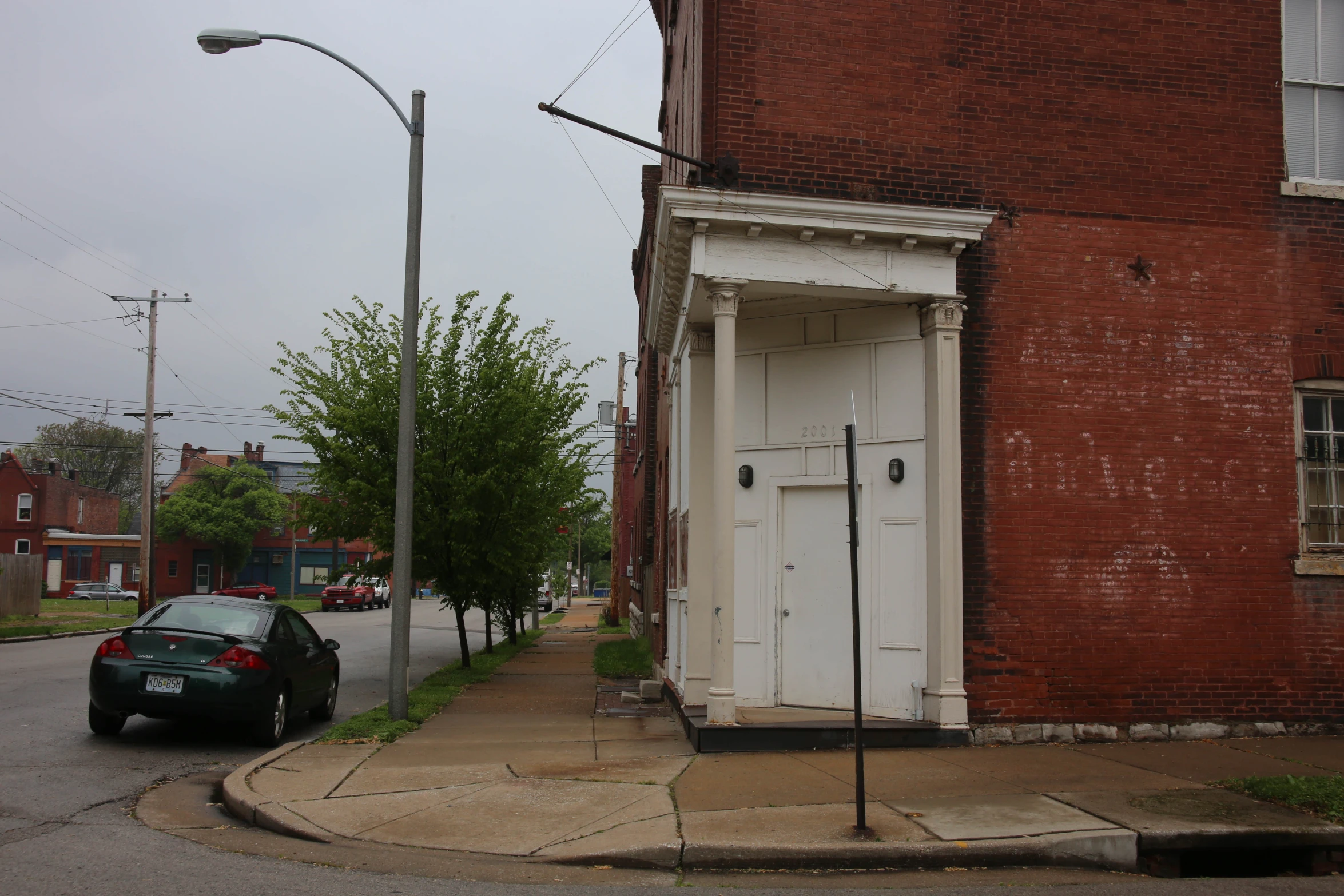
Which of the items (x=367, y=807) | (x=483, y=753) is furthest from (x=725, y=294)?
(x=367, y=807)

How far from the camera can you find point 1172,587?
1015 cm

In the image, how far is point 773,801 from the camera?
725cm

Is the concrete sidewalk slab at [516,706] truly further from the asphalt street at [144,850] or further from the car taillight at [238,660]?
the car taillight at [238,660]

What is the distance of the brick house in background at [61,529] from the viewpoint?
64125 mm

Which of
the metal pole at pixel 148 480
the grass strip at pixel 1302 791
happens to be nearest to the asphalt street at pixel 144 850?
the grass strip at pixel 1302 791

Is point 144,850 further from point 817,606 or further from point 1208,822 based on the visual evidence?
point 1208,822

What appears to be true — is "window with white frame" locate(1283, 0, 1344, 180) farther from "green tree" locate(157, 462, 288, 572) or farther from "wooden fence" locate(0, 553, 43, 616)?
"green tree" locate(157, 462, 288, 572)

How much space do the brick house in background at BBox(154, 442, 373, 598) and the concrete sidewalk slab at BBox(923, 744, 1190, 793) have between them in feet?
183

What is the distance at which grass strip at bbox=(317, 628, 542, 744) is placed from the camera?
32.8ft

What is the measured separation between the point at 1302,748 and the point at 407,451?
8.89 m

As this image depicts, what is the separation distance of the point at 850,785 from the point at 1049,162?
654 cm

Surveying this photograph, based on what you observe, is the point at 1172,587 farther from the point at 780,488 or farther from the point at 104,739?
the point at 104,739

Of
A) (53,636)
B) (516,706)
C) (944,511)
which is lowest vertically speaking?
(53,636)

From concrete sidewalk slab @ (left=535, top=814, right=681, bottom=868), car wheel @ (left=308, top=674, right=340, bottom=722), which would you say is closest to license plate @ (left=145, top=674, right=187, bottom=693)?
car wheel @ (left=308, top=674, right=340, bottom=722)
